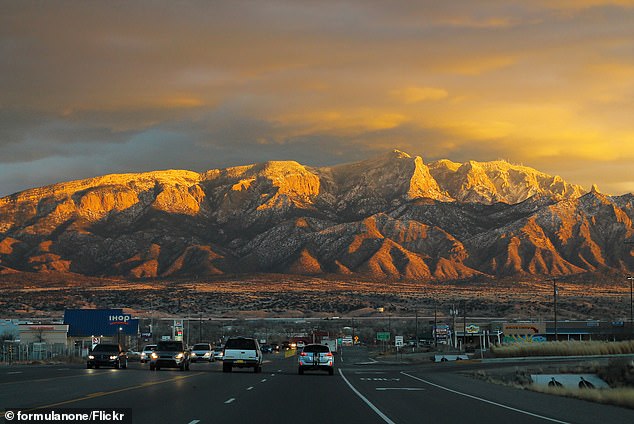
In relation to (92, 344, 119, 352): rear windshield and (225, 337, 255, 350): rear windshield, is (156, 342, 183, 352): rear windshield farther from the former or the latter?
(92, 344, 119, 352): rear windshield

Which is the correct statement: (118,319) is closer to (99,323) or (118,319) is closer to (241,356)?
(99,323)

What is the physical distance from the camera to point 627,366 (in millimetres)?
56094

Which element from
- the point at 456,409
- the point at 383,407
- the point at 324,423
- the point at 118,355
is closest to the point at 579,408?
the point at 456,409

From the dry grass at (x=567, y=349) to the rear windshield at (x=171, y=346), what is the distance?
145 feet

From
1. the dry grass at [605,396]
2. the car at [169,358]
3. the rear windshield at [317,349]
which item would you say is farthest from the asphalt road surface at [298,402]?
the car at [169,358]

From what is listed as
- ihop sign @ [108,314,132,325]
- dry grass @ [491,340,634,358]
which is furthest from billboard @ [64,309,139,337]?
dry grass @ [491,340,634,358]

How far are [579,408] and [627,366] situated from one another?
28797 mm

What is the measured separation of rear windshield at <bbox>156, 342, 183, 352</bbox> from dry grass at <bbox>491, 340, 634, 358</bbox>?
44.2 metres

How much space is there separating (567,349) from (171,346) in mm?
46773

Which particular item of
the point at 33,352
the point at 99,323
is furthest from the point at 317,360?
the point at 99,323

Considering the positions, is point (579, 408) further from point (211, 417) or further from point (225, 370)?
point (225, 370)

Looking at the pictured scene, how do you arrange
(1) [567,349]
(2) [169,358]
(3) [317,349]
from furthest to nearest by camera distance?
(1) [567,349] < (2) [169,358] < (3) [317,349]

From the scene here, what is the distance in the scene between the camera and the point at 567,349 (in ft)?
291

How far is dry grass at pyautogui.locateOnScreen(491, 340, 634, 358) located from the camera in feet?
284
